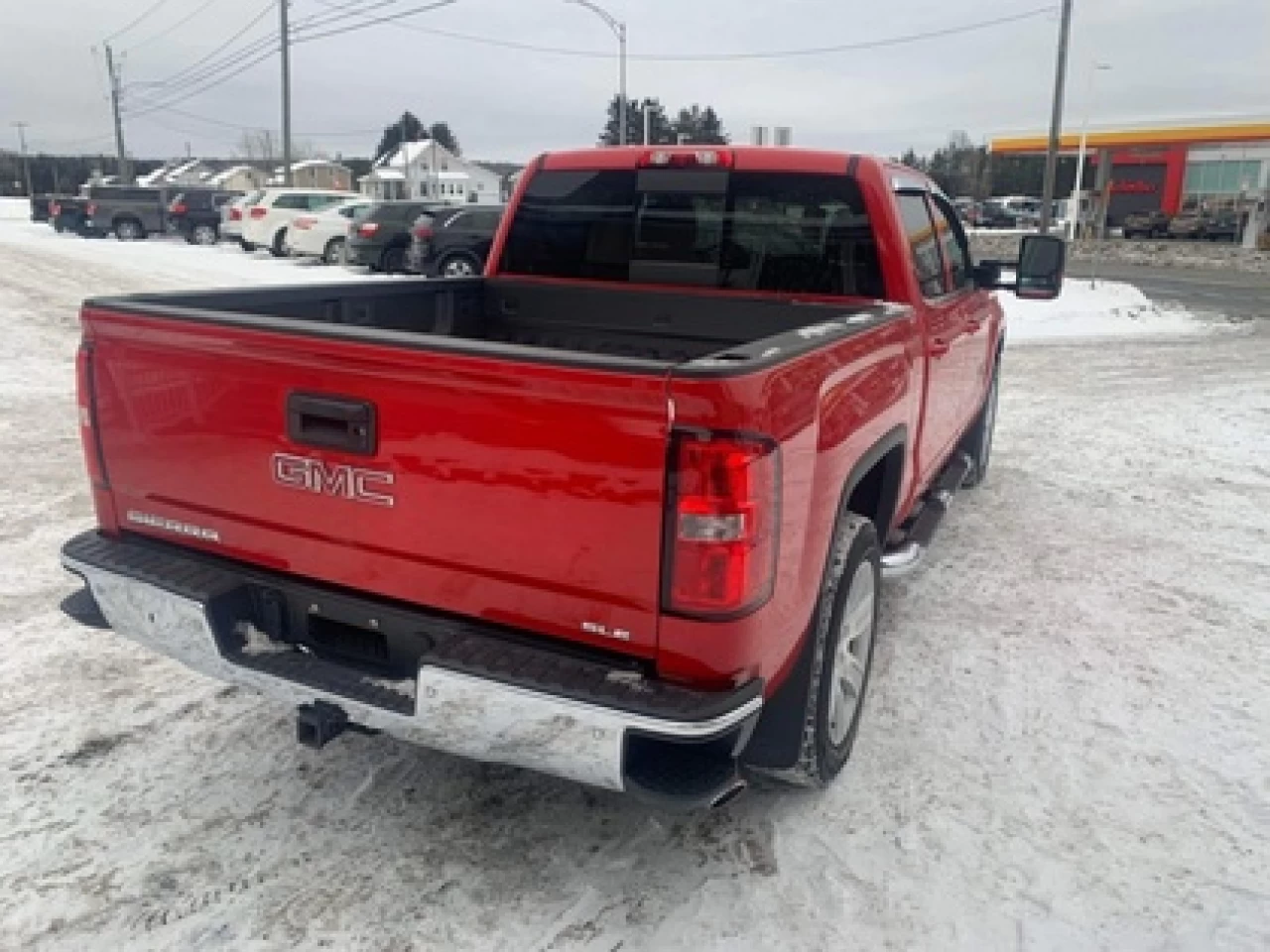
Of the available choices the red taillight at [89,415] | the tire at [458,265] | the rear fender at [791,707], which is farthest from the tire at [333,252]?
the rear fender at [791,707]

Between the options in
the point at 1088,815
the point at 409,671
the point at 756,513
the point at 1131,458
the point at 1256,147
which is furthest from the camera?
the point at 1256,147

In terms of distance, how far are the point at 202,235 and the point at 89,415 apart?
27.9 metres

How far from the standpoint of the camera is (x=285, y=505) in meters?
2.69

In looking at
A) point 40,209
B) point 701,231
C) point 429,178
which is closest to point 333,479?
point 701,231

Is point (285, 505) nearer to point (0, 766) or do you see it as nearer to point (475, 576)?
point (475, 576)

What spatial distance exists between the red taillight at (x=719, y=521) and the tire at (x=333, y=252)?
21.8 metres

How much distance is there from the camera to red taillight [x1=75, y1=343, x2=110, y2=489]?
2944mm

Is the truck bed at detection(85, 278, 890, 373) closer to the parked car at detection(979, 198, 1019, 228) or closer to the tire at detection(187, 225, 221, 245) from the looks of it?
the tire at detection(187, 225, 221, 245)

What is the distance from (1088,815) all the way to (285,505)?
8.46 ft

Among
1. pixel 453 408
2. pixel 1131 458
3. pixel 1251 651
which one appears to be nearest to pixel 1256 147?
pixel 1131 458

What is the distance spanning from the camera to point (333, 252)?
885 inches

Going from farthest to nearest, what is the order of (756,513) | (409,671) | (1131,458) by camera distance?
1. (1131,458)
2. (409,671)
3. (756,513)

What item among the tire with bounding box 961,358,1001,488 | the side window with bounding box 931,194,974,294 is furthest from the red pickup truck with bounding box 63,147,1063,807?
the tire with bounding box 961,358,1001,488

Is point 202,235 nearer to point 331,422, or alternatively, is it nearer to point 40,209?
point 40,209
